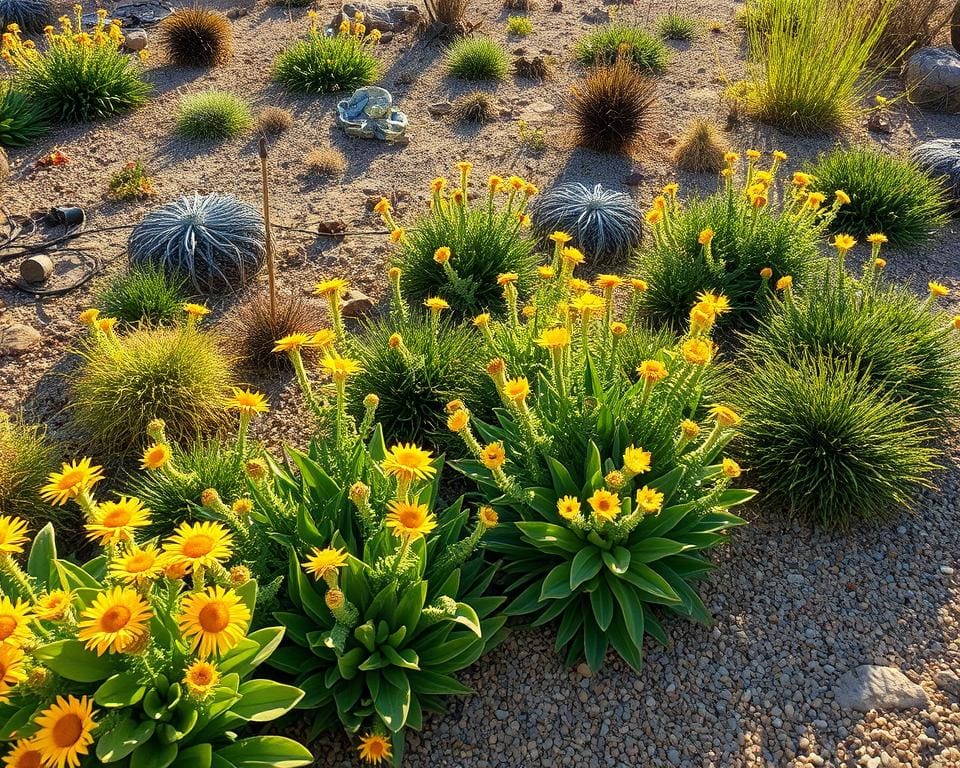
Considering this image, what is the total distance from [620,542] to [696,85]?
776cm

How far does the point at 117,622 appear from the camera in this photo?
172 cm

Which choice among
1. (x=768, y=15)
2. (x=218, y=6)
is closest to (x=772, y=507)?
(x=768, y=15)

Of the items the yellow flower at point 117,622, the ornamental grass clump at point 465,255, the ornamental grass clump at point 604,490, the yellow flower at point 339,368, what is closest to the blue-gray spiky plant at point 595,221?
the ornamental grass clump at point 465,255

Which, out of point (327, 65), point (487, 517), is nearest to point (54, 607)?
point (487, 517)

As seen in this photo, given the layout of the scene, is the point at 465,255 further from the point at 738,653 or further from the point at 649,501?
the point at 738,653

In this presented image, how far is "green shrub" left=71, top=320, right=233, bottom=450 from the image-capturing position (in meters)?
3.66

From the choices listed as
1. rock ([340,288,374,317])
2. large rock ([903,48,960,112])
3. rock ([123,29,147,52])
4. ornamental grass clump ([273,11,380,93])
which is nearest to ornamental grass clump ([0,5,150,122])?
rock ([123,29,147,52])

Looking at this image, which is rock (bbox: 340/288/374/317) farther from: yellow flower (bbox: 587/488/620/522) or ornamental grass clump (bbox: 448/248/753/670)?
yellow flower (bbox: 587/488/620/522)

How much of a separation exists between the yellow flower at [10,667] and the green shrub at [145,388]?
6.34 ft

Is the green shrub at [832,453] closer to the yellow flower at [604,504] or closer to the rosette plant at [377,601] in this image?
the yellow flower at [604,504]

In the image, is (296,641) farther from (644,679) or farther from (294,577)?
(644,679)

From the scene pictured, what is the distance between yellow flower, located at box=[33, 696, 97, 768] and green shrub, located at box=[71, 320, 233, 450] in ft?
6.54

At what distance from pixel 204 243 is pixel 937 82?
8347mm

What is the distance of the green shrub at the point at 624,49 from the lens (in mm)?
8820
